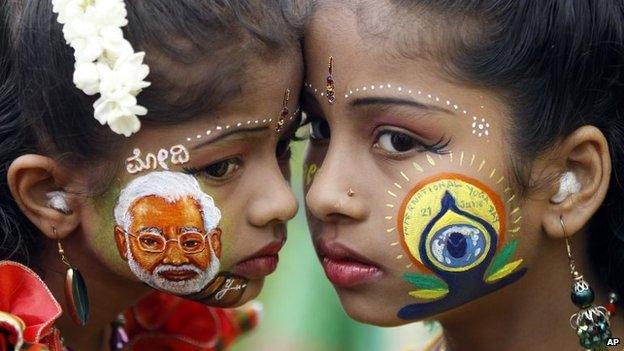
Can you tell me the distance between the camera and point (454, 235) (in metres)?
2.79

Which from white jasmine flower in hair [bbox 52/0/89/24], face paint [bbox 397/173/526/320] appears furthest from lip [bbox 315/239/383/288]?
white jasmine flower in hair [bbox 52/0/89/24]

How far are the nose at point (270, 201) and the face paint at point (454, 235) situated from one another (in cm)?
32

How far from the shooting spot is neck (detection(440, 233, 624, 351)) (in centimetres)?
299

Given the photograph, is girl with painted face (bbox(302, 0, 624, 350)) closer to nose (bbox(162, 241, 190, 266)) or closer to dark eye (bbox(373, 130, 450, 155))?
dark eye (bbox(373, 130, 450, 155))

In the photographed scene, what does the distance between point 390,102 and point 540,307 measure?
2.48 ft

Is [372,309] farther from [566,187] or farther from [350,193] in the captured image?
[566,187]

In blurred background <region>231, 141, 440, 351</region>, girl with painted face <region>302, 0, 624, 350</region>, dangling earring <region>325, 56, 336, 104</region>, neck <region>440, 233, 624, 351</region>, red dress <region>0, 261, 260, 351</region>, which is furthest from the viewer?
blurred background <region>231, 141, 440, 351</region>

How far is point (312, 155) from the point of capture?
313 cm

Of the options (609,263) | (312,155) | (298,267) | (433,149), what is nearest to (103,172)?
(312,155)

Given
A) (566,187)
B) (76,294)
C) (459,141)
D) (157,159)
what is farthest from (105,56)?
(566,187)

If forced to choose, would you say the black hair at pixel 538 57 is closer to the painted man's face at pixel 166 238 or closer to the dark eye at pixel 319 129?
the dark eye at pixel 319 129

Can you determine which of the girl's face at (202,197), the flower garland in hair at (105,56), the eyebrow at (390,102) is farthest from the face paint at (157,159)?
the eyebrow at (390,102)

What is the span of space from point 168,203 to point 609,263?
49.7 inches

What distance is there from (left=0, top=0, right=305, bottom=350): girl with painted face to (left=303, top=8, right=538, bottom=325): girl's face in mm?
143
